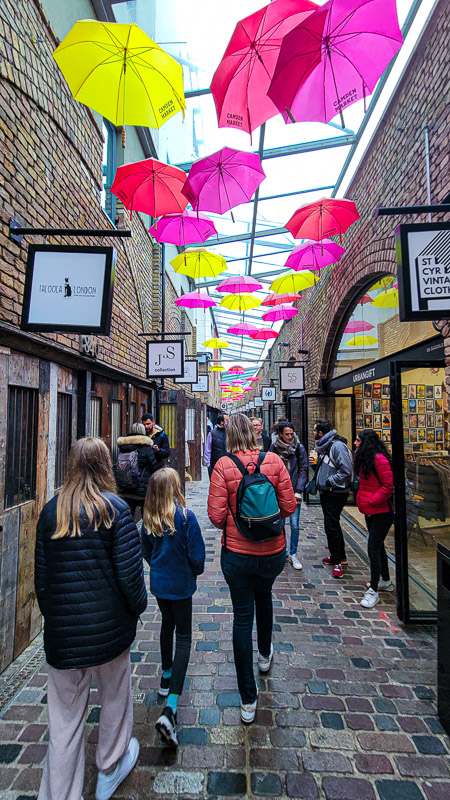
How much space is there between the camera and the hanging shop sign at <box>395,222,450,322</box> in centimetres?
279

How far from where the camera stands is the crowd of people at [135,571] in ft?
5.80

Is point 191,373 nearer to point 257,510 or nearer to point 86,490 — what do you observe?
point 257,510

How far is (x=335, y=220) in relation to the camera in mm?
6012

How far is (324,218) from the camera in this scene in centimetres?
601

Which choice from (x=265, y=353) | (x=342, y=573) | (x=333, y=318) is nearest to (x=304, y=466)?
(x=342, y=573)

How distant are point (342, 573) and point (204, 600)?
5.75 ft

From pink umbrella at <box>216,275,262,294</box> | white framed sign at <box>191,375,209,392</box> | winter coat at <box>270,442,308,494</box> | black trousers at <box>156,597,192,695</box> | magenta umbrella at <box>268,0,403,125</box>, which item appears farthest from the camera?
white framed sign at <box>191,375,209,392</box>

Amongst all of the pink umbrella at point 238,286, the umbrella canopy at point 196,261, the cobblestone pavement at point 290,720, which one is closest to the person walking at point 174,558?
the cobblestone pavement at point 290,720

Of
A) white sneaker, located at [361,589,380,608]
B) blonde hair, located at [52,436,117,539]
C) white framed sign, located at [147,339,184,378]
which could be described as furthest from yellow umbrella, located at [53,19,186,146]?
white sneaker, located at [361,589,380,608]

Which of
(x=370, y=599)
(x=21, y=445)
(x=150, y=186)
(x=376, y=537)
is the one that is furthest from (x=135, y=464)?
(x=150, y=186)

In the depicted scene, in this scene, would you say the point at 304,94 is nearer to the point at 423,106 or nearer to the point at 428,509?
the point at 423,106

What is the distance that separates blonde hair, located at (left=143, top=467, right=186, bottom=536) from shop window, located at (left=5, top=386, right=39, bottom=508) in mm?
1366

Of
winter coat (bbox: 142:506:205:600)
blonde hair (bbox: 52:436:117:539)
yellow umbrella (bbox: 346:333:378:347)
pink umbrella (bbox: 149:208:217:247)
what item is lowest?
winter coat (bbox: 142:506:205:600)

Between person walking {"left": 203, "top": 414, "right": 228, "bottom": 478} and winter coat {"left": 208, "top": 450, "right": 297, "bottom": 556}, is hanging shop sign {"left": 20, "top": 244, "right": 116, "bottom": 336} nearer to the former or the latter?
winter coat {"left": 208, "top": 450, "right": 297, "bottom": 556}
